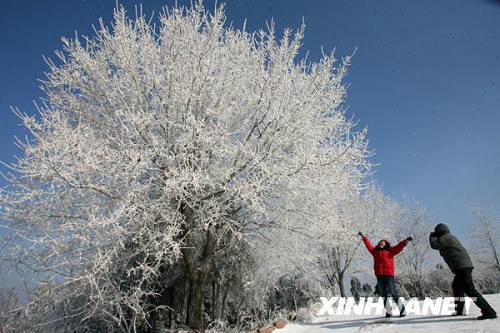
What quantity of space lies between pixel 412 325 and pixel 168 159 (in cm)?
474

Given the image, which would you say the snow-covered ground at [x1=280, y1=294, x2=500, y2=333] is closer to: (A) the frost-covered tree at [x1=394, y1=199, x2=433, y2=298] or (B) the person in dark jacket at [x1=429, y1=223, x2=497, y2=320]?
(B) the person in dark jacket at [x1=429, y1=223, x2=497, y2=320]

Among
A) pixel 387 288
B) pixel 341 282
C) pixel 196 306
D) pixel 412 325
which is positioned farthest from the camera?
pixel 341 282

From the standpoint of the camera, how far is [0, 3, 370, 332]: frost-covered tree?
18.5 ft

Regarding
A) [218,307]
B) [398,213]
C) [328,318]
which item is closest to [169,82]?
[328,318]

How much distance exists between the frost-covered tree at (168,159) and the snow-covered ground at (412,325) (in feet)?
6.96

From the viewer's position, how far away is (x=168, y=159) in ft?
20.8

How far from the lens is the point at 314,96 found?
7.40 m

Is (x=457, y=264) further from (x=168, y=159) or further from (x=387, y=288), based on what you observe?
(x=168, y=159)

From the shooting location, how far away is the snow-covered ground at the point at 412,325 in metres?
3.82

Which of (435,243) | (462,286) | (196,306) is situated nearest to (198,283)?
(196,306)

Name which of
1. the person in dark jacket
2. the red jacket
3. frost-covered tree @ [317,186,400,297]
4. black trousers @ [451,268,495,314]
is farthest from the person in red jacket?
frost-covered tree @ [317,186,400,297]

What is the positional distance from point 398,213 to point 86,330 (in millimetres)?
19771

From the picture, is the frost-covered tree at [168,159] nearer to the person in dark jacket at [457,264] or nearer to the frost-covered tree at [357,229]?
the person in dark jacket at [457,264]

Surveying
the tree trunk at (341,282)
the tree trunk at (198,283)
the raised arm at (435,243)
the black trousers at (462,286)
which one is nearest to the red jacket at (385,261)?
the raised arm at (435,243)
